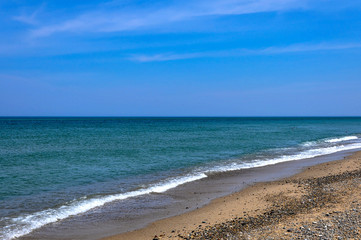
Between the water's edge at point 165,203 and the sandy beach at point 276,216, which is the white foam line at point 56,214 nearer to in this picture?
the water's edge at point 165,203

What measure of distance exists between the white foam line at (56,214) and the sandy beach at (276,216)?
291 cm

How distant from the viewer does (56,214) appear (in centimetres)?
1127

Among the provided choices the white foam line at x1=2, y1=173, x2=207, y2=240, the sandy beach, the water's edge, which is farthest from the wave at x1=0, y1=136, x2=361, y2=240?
the sandy beach

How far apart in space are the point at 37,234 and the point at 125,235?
2865 millimetres

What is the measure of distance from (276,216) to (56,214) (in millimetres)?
7996

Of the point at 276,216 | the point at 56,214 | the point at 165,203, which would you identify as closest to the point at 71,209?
the point at 56,214

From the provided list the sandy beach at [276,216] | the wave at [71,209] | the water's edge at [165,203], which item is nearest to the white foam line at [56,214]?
the wave at [71,209]

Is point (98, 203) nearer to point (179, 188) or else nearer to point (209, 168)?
point (179, 188)

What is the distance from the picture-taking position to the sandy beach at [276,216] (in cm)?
804

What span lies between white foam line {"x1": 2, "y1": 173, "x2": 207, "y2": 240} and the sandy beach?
2.91 m

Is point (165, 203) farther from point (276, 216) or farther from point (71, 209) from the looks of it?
point (276, 216)

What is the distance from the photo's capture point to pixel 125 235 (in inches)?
374

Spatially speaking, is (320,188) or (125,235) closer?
(125,235)

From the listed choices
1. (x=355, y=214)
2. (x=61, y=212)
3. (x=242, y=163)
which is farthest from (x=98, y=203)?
(x=242, y=163)
